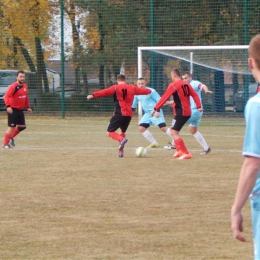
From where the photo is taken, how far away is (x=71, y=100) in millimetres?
29281

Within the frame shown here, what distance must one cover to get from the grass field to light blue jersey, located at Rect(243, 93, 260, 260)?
2.60m

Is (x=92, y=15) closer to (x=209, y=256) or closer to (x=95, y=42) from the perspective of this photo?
(x=95, y=42)

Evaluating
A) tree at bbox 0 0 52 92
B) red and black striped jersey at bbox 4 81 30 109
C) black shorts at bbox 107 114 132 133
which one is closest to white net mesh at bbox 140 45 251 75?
tree at bbox 0 0 52 92

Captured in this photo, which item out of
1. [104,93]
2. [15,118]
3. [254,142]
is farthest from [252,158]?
[15,118]

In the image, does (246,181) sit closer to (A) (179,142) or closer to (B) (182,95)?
(A) (179,142)

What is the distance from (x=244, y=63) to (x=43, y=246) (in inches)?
721

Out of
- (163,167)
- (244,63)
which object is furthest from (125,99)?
(244,63)

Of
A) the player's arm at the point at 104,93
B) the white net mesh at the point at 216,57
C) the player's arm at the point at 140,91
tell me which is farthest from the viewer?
the white net mesh at the point at 216,57

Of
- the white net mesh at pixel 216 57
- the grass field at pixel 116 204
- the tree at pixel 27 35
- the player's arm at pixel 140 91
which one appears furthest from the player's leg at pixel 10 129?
the tree at pixel 27 35

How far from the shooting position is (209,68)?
2544 cm

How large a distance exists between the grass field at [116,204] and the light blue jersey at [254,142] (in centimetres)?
260

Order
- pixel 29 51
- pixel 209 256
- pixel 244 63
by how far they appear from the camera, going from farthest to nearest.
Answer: pixel 29 51 < pixel 244 63 < pixel 209 256

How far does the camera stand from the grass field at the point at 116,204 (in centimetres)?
681

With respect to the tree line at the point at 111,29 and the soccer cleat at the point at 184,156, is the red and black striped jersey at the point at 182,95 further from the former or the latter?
the tree line at the point at 111,29
